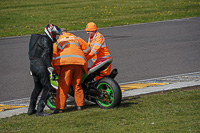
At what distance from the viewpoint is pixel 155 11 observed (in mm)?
30641

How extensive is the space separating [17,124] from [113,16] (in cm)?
2281

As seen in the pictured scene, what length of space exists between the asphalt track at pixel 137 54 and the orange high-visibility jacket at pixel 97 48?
223cm

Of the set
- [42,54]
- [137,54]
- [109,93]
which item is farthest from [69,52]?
[137,54]

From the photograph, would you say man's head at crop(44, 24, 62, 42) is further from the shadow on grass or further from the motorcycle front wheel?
the shadow on grass

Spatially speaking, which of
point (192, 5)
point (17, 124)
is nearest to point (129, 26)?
point (192, 5)

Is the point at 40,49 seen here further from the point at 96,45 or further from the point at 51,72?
the point at 96,45

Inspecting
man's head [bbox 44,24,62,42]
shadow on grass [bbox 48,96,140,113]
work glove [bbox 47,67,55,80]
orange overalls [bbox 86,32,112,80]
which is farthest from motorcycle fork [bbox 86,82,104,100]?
man's head [bbox 44,24,62,42]

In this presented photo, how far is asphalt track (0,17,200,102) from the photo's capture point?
11.0 meters

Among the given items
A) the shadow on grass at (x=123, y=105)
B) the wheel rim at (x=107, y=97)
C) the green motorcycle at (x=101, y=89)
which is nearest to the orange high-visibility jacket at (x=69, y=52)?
the green motorcycle at (x=101, y=89)

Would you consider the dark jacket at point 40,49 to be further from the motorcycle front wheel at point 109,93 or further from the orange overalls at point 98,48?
the motorcycle front wheel at point 109,93

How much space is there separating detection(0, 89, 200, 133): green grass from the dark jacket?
3.58 ft

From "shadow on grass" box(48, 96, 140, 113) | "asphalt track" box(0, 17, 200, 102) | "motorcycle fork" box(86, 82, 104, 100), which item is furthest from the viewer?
"asphalt track" box(0, 17, 200, 102)

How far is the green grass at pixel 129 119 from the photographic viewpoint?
5.86 m

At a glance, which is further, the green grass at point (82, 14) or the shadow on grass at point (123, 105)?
the green grass at point (82, 14)
